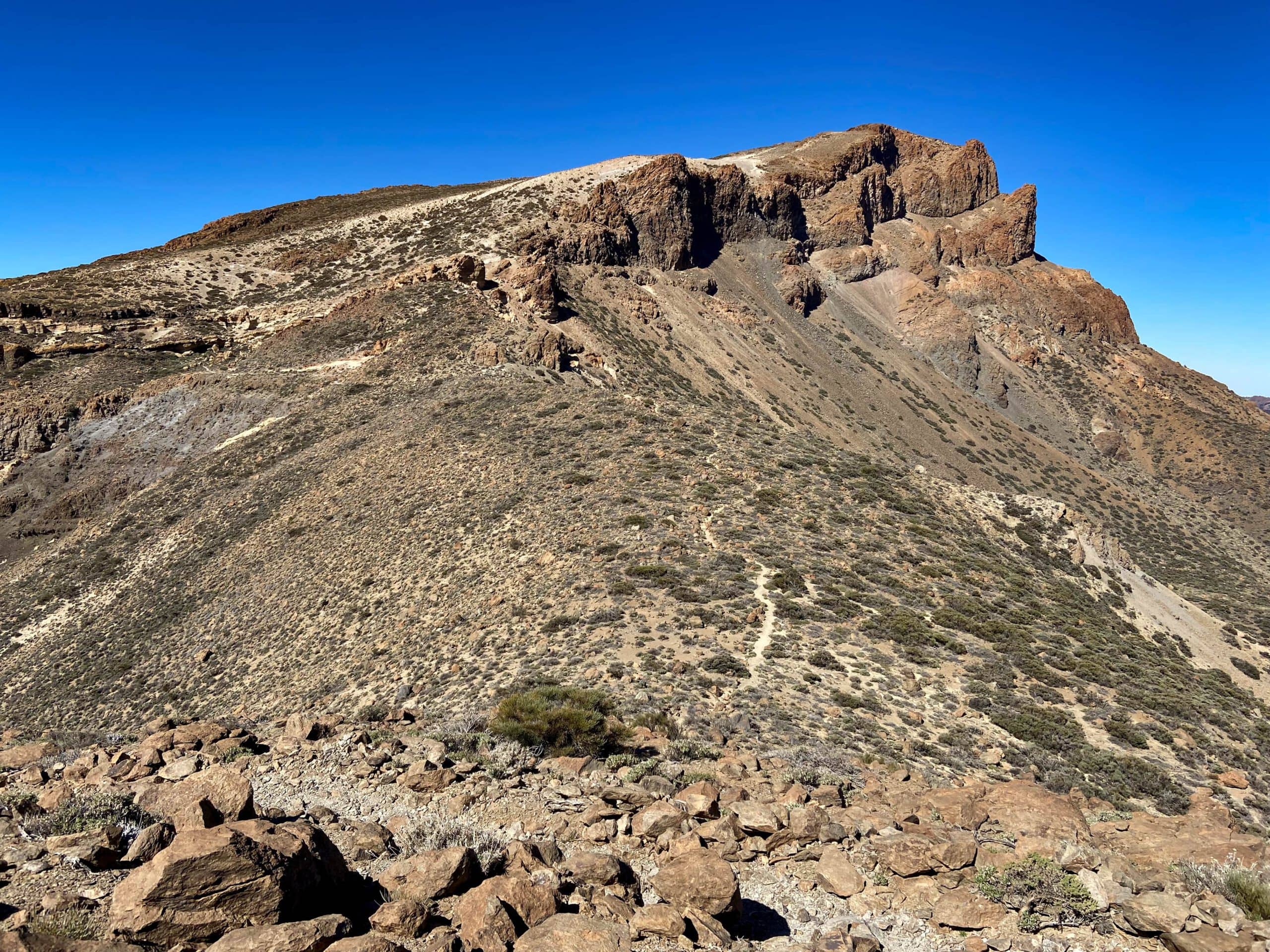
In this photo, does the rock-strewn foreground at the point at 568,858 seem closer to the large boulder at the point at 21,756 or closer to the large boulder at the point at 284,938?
the large boulder at the point at 284,938

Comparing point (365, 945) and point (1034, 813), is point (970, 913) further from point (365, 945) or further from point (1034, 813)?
point (365, 945)

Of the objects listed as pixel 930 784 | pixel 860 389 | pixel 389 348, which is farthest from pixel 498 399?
pixel 860 389

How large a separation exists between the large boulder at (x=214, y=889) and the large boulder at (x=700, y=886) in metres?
3.24

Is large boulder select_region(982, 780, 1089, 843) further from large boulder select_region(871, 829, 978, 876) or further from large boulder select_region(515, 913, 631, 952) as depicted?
large boulder select_region(515, 913, 631, 952)

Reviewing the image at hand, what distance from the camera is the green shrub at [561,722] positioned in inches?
476

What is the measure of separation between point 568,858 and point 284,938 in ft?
11.5

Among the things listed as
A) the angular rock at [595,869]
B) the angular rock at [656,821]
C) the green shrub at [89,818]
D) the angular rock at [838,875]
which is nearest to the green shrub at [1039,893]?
the angular rock at [838,875]

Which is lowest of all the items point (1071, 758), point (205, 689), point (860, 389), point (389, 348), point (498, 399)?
point (205, 689)

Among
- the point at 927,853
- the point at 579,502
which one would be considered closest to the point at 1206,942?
the point at 927,853

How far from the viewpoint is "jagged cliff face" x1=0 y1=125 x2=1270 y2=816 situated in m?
17.3

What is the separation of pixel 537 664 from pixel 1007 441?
2638 inches

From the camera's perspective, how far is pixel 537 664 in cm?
1620

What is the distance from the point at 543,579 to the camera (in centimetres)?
2017

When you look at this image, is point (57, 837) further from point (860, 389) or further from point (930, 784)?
point (860, 389)
